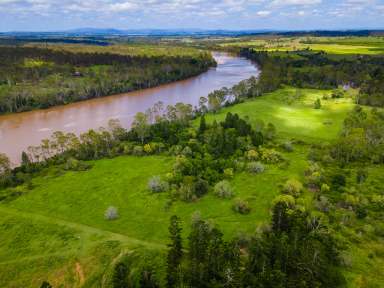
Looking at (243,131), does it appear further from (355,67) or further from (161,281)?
(355,67)

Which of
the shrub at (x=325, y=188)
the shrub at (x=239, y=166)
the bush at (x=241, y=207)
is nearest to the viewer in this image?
the bush at (x=241, y=207)

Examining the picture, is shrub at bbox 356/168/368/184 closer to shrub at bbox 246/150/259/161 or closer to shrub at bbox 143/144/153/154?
shrub at bbox 246/150/259/161

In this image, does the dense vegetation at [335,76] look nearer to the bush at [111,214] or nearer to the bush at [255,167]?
the bush at [255,167]

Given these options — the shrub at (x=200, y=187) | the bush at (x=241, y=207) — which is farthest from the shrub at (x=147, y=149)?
the bush at (x=241, y=207)

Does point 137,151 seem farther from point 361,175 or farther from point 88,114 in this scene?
point 88,114

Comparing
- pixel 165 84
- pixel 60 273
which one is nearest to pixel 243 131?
pixel 60 273

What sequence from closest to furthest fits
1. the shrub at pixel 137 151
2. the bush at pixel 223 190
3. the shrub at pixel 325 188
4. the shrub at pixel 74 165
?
1. the bush at pixel 223 190
2. the shrub at pixel 325 188
3. the shrub at pixel 74 165
4. the shrub at pixel 137 151

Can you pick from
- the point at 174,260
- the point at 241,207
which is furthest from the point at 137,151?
the point at 174,260
